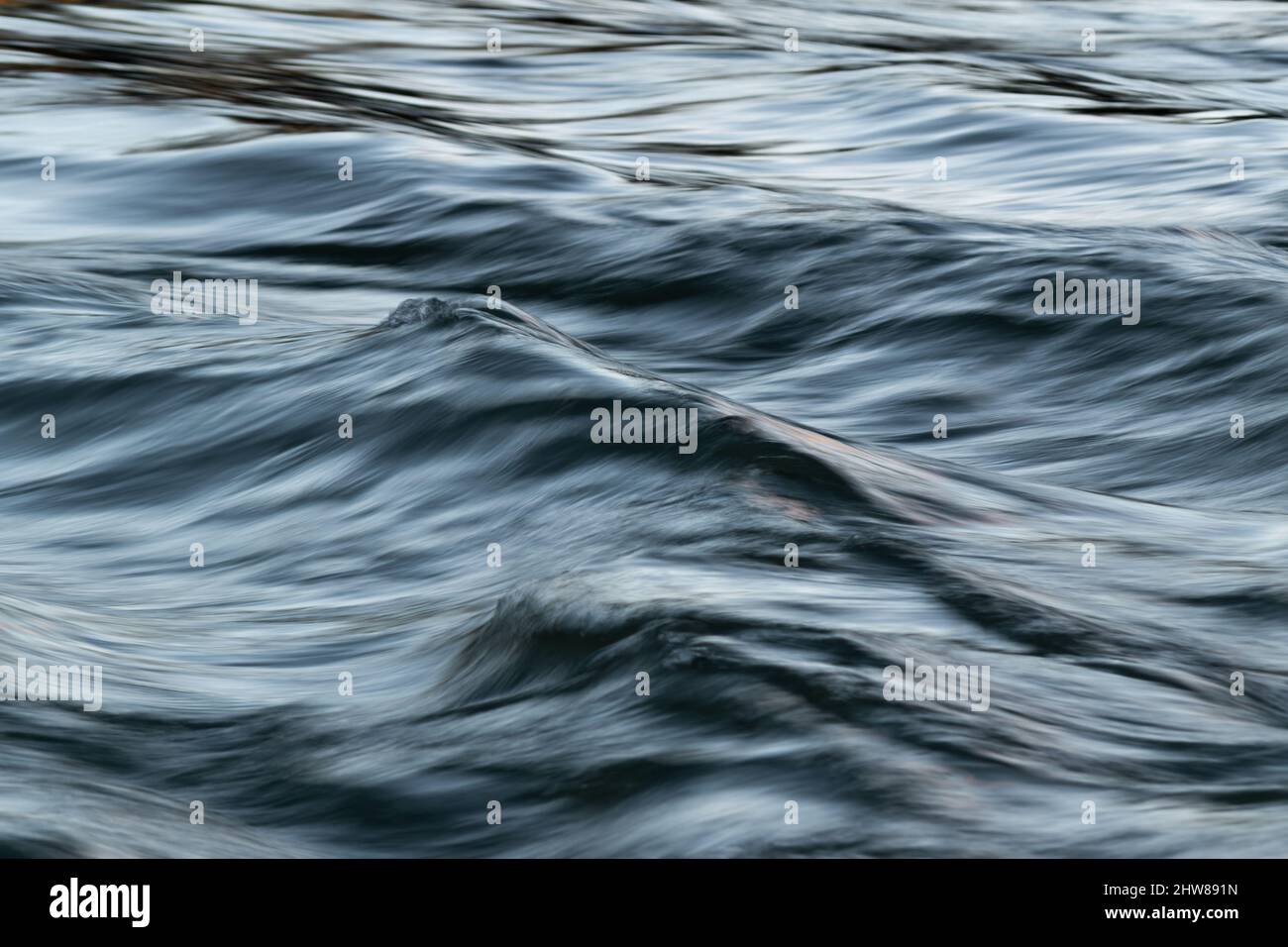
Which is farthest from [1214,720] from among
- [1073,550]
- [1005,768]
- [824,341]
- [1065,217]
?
[1065,217]

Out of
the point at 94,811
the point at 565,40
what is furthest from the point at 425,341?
the point at 565,40

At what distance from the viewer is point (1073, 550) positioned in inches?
213

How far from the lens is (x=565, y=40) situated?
16.7 metres

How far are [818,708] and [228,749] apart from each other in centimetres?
134

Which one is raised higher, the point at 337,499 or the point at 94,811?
the point at 337,499

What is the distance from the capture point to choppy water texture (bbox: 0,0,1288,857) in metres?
3.88

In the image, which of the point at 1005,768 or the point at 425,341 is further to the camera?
the point at 425,341

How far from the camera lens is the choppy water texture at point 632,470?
3881 millimetres

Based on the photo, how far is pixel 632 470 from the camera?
18.5 ft

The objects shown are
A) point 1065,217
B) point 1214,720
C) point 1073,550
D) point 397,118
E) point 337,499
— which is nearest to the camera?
point 1214,720
